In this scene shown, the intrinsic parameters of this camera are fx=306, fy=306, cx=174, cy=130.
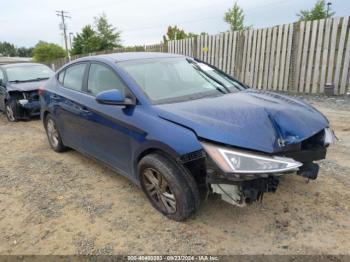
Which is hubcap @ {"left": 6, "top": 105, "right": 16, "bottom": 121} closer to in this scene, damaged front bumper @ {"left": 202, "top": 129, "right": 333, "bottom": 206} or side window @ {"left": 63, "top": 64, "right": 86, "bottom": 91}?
side window @ {"left": 63, "top": 64, "right": 86, "bottom": 91}

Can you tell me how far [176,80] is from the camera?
3.65m

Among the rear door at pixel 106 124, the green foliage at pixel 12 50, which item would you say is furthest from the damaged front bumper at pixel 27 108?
the green foliage at pixel 12 50

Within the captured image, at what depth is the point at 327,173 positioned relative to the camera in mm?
3910

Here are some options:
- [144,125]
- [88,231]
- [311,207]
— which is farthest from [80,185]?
[311,207]

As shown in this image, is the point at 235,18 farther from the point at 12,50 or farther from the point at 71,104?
the point at 12,50

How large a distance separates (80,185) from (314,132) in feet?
9.51

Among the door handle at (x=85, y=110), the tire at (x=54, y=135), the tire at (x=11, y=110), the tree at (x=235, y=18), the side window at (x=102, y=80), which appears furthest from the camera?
the tree at (x=235, y=18)

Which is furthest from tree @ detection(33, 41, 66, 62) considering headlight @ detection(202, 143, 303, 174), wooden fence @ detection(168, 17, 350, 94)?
headlight @ detection(202, 143, 303, 174)

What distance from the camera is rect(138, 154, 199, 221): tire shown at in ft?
9.14

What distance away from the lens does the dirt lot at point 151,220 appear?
271 cm

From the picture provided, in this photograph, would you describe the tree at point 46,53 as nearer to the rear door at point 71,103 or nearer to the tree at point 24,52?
the rear door at point 71,103

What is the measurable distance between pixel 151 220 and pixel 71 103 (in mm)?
2159

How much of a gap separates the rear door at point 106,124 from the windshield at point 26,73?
5516mm

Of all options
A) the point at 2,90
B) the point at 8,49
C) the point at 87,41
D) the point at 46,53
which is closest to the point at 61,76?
the point at 2,90
